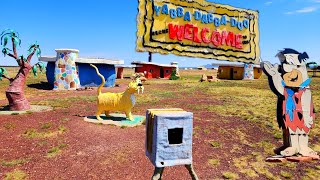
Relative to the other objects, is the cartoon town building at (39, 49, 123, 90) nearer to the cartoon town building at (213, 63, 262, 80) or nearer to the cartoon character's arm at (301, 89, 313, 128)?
the cartoon town building at (213, 63, 262, 80)

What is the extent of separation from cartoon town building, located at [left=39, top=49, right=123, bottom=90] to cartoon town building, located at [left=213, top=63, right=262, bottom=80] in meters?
22.0

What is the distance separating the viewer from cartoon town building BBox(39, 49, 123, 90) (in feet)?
85.4

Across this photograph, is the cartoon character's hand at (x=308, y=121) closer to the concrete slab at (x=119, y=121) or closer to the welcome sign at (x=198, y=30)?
the welcome sign at (x=198, y=30)

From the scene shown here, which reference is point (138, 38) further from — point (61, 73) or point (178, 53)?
point (61, 73)

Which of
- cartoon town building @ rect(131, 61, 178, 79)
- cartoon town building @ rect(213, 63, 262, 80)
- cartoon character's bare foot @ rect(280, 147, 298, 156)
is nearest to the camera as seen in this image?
cartoon character's bare foot @ rect(280, 147, 298, 156)

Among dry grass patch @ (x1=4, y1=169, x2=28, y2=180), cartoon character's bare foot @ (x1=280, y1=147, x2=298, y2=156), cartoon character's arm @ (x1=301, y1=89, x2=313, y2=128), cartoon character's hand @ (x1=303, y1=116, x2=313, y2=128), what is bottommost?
dry grass patch @ (x1=4, y1=169, x2=28, y2=180)

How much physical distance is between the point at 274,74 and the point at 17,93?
42.4 ft

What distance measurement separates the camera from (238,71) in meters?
44.4

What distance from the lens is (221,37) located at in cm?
285

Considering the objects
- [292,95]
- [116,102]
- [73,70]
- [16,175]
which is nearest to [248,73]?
[73,70]

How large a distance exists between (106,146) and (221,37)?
7371 mm

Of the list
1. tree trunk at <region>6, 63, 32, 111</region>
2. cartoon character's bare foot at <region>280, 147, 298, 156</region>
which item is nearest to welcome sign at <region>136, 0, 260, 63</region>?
cartoon character's bare foot at <region>280, 147, 298, 156</region>

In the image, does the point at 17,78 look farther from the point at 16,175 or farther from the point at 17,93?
the point at 16,175

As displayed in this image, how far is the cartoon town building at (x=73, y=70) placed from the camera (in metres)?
26.0
